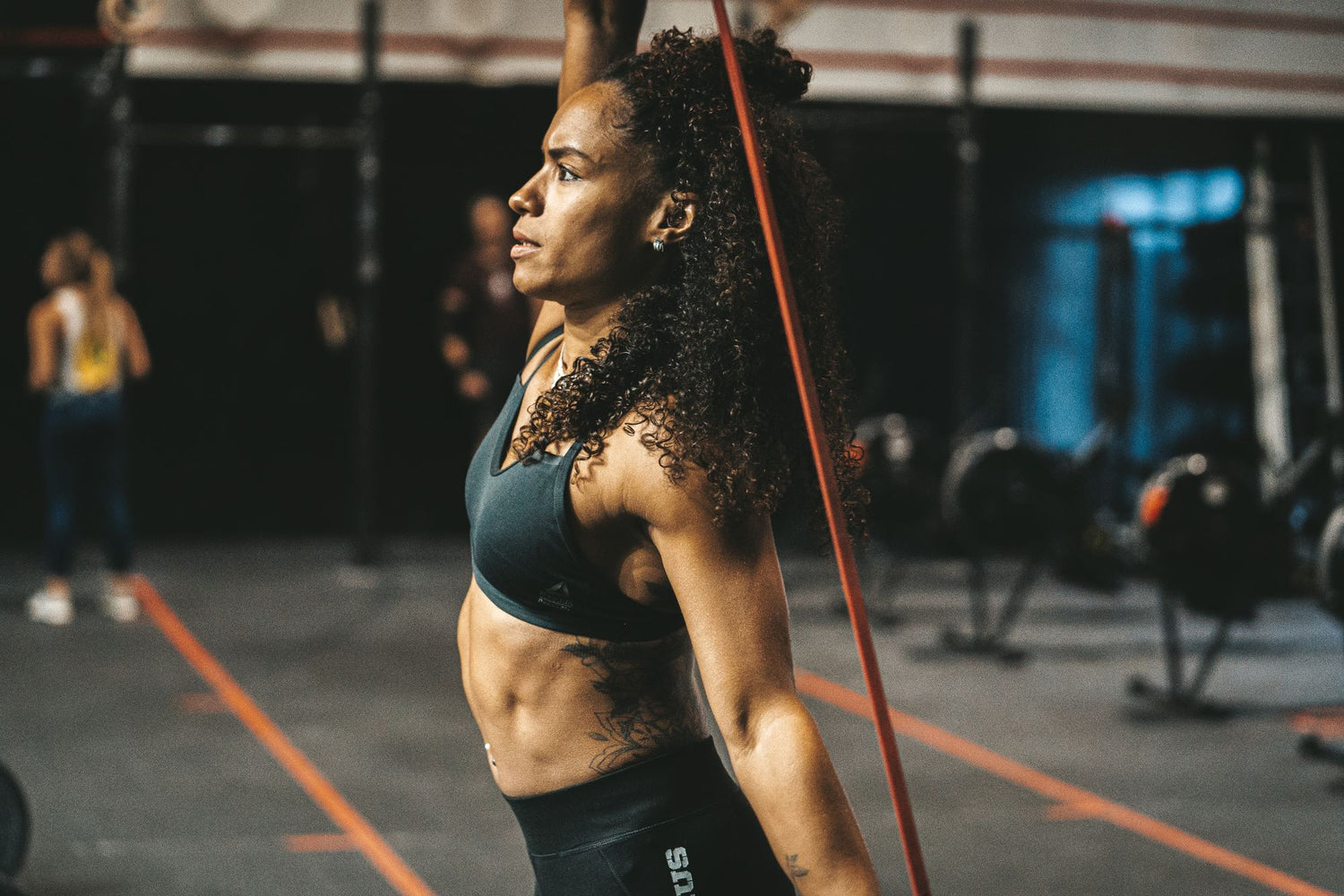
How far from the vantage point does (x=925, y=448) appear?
778 cm

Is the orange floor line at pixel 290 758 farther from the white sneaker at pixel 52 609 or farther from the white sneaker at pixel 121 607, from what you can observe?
the white sneaker at pixel 52 609

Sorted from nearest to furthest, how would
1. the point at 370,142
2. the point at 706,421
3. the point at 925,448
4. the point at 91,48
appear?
the point at 706,421 < the point at 925,448 < the point at 370,142 < the point at 91,48

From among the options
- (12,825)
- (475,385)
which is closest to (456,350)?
(475,385)

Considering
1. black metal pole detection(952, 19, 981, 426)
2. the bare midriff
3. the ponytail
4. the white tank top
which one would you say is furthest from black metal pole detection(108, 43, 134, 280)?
the bare midriff

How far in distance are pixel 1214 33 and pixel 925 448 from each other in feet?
15.9

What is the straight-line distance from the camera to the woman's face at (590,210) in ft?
4.80

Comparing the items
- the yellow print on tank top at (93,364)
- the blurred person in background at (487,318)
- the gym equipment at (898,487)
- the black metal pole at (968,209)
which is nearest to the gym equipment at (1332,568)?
the gym equipment at (898,487)

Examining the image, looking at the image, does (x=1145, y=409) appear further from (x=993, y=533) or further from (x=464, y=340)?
(x=464, y=340)

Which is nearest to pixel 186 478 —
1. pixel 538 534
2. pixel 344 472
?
pixel 344 472

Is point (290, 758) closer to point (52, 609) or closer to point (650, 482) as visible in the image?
point (52, 609)

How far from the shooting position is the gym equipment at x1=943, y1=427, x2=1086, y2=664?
6812 mm

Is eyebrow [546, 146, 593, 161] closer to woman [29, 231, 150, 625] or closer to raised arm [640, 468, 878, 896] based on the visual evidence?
raised arm [640, 468, 878, 896]

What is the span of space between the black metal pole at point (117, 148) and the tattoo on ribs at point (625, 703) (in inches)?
281

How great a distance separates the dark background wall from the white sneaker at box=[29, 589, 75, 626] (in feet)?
8.36
